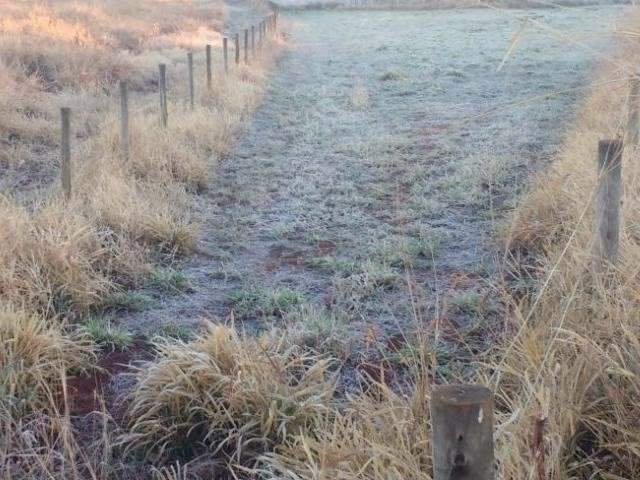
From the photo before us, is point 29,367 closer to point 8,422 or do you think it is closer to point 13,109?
point 8,422

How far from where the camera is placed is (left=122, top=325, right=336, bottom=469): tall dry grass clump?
3.64m

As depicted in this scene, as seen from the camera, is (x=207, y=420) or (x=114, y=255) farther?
(x=114, y=255)

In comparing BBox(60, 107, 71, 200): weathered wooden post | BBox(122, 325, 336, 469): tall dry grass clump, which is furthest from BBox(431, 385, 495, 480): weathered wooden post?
BBox(60, 107, 71, 200): weathered wooden post

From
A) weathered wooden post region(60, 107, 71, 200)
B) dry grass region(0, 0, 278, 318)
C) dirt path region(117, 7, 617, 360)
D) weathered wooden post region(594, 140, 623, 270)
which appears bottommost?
dirt path region(117, 7, 617, 360)

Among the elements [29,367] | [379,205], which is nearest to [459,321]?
[29,367]

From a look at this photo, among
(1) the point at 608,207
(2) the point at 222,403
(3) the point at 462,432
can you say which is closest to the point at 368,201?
(1) the point at 608,207

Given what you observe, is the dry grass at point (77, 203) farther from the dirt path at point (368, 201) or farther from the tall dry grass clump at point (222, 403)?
the dirt path at point (368, 201)

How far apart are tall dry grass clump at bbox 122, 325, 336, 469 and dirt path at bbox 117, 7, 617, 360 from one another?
1.57 ft

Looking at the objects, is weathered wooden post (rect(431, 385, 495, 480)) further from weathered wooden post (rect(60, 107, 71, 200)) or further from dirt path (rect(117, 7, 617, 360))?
weathered wooden post (rect(60, 107, 71, 200))

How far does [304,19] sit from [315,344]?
114ft

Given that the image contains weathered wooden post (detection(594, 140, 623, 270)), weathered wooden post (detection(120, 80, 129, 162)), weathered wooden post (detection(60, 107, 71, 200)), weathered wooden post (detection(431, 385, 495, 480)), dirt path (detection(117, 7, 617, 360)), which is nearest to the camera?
weathered wooden post (detection(431, 385, 495, 480))

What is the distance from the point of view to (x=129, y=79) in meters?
15.0

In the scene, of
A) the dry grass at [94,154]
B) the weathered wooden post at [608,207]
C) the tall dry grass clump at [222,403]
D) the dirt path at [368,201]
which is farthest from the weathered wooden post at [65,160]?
the weathered wooden post at [608,207]

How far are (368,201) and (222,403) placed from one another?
4.49 meters
